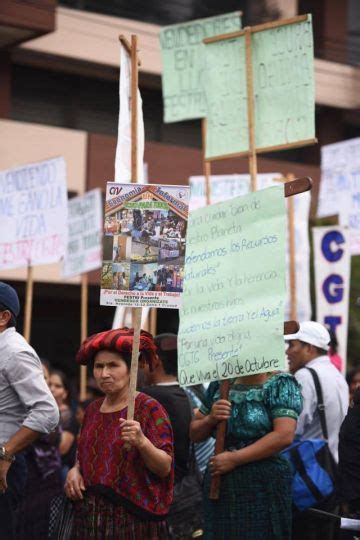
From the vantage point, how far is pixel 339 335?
10180 mm

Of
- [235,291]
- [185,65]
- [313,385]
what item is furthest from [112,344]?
[185,65]

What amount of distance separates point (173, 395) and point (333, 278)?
14.3 ft

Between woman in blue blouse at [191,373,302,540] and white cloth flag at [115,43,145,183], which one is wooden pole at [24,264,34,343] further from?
woman in blue blouse at [191,373,302,540]

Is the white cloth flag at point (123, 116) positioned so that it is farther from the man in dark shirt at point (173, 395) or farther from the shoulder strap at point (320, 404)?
the shoulder strap at point (320, 404)

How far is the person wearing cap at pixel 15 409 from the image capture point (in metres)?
5.14

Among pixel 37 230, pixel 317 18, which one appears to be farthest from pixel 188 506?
pixel 317 18

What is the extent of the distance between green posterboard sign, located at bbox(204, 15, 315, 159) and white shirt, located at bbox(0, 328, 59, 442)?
Answer: 97.9 inches

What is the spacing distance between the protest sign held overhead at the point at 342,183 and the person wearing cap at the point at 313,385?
507 cm

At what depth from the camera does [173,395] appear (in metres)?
6.27

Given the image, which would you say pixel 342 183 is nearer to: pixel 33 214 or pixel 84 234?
pixel 84 234

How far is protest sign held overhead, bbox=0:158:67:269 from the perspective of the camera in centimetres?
930

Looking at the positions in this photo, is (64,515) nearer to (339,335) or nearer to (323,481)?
(323,481)

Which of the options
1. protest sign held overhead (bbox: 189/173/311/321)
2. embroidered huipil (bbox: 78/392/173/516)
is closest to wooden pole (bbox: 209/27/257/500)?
embroidered huipil (bbox: 78/392/173/516)

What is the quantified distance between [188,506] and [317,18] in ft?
58.7
